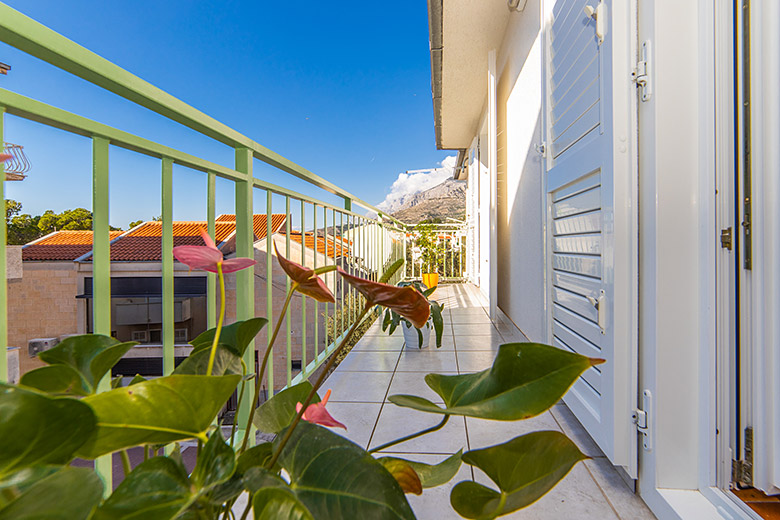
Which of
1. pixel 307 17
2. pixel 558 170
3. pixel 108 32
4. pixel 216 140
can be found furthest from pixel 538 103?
pixel 108 32

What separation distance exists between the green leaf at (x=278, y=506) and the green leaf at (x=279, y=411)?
0.21 metres

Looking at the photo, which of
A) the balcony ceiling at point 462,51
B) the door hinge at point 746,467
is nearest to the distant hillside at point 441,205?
the balcony ceiling at point 462,51

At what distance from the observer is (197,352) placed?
0.46 m

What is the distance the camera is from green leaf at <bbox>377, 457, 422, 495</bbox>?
39 centimetres

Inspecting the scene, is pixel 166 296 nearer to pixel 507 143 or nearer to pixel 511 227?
pixel 511 227

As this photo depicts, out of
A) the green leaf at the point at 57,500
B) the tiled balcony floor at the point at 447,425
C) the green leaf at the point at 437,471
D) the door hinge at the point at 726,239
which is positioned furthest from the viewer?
the tiled balcony floor at the point at 447,425

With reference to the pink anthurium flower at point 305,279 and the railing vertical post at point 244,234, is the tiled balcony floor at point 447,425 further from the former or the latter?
the pink anthurium flower at point 305,279

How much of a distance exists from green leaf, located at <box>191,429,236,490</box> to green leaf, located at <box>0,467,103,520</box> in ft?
0.25

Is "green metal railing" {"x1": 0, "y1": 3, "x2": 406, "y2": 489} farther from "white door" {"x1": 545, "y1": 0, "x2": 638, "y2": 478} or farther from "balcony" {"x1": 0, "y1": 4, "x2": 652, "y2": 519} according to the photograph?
"white door" {"x1": 545, "y1": 0, "x2": 638, "y2": 478}

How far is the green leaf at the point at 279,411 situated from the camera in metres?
0.47

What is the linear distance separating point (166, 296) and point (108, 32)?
38.0m

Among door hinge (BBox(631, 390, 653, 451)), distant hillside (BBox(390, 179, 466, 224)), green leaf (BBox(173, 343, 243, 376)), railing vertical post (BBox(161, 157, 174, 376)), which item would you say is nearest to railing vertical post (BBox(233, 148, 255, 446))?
railing vertical post (BBox(161, 157, 174, 376))

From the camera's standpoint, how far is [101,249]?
69 centimetres

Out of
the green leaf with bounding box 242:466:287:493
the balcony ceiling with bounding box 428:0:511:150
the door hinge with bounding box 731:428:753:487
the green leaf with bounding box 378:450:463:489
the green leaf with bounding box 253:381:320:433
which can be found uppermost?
the balcony ceiling with bounding box 428:0:511:150
